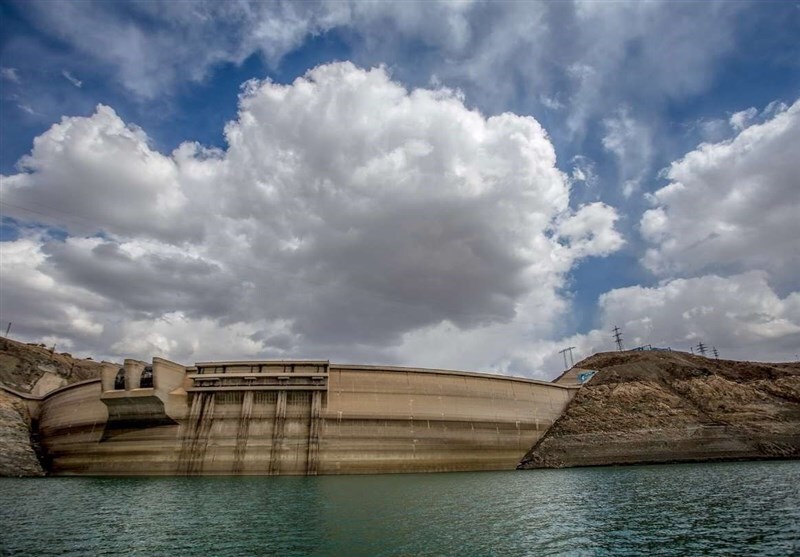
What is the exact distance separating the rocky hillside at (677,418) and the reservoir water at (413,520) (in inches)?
891

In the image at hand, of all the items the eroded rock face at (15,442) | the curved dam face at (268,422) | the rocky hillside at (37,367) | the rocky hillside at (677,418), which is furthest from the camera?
the rocky hillside at (37,367)

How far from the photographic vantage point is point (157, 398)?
42.7 metres

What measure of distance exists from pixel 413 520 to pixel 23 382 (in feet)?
276

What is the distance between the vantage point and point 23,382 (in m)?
73.6

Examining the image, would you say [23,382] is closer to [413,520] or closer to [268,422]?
[268,422]

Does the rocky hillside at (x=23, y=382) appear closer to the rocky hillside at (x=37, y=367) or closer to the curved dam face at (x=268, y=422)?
the rocky hillside at (x=37, y=367)

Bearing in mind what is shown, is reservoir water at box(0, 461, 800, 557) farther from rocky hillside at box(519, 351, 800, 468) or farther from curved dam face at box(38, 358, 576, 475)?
rocky hillside at box(519, 351, 800, 468)

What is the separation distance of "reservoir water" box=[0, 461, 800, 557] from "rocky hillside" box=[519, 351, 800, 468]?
22642 mm

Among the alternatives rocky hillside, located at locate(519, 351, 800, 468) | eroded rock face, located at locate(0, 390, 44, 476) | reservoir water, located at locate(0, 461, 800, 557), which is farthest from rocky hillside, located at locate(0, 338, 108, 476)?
rocky hillside, located at locate(519, 351, 800, 468)

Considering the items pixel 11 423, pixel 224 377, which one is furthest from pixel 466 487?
pixel 11 423

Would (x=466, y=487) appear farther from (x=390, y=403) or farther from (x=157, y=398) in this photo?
(x=157, y=398)

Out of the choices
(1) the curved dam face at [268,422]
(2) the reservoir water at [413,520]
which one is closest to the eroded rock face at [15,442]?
(1) the curved dam face at [268,422]

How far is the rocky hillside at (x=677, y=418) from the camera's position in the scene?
5106 cm

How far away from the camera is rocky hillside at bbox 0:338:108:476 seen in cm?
4350
